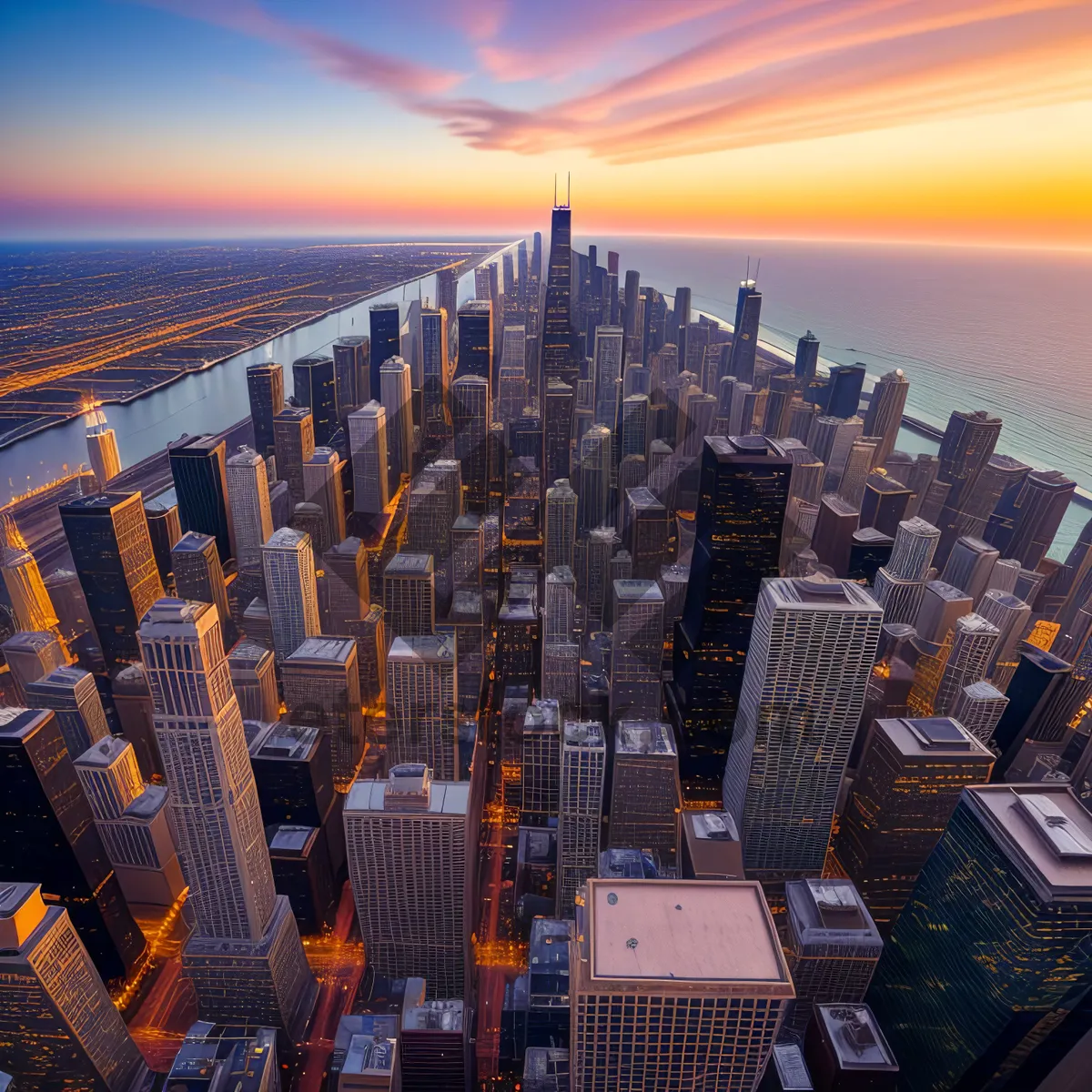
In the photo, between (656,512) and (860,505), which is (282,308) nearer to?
(656,512)

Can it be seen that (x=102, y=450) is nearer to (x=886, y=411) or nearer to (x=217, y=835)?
(x=217, y=835)

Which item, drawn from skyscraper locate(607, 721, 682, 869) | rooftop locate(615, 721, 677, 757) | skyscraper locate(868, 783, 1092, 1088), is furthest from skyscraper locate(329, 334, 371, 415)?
skyscraper locate(868, 783, 1092, 1088)

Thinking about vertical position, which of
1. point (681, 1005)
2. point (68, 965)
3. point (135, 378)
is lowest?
point (68, 965)

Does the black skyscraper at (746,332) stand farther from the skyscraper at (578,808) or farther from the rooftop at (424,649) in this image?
the skyscraper at (578,808)

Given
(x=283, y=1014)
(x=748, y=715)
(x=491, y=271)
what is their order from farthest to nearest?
1. (x=491, y=271)
2. (x=748, y=715)
3. (x=283, y=1014)

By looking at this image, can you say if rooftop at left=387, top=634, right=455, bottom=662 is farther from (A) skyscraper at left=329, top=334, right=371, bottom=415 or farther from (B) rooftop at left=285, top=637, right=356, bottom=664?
(A) skyscraper at left=329, top=334, right=371, bottom=415

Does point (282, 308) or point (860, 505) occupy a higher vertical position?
point (282, 308)

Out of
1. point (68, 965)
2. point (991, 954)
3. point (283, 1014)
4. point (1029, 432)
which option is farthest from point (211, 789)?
point (1029, 432)
